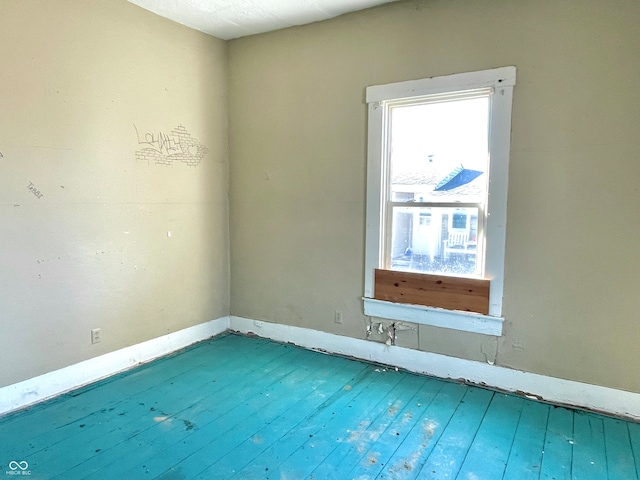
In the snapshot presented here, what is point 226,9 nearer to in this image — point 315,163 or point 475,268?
point 315,163

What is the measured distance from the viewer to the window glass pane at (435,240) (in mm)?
3148

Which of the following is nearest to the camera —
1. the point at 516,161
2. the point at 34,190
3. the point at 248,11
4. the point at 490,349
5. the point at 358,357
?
the point at 34,190

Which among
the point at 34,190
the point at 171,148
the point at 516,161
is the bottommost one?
the point at 34,190

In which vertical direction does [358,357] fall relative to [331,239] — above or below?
below

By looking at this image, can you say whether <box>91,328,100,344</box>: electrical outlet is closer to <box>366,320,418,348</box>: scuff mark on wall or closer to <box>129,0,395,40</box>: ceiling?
<box>366,320,418,348</box>: scuff mark on wall

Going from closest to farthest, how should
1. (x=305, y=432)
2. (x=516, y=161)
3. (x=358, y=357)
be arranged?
(x=305, y=432) → (x=516, y=161) → (x=358, y=357)

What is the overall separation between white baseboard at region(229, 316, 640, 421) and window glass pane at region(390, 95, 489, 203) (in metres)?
1.25

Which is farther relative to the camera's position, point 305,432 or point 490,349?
point 490,349

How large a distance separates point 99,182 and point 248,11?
1789 millimetres

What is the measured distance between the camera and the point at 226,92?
4.20 metres

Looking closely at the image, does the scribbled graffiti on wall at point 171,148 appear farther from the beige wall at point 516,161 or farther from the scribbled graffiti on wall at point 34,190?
the scribbled graffiti on wall at point 34,190

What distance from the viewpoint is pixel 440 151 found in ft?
10.6

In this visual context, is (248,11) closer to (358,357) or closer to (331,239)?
(331,239)

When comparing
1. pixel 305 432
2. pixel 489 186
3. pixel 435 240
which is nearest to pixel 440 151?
pixel 489 186
